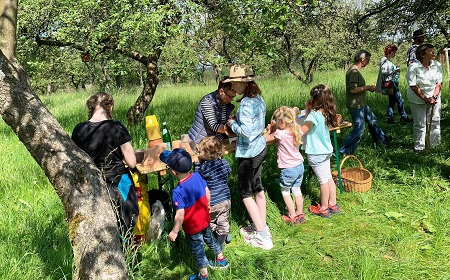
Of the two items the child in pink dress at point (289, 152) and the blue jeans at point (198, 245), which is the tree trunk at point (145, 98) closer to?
the child in pink dress at point (289, 152)

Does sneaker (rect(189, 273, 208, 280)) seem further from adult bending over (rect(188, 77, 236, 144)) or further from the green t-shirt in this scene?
the green t-shirt

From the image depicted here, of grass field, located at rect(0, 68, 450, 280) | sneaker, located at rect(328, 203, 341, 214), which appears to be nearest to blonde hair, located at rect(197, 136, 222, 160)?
grass field, located at rect(0, 68, 450, 280)

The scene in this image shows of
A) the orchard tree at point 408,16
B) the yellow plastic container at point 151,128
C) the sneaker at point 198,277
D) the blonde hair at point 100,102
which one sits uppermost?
the orchard tree at point 408,16

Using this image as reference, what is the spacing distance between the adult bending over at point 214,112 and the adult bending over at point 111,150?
855mm

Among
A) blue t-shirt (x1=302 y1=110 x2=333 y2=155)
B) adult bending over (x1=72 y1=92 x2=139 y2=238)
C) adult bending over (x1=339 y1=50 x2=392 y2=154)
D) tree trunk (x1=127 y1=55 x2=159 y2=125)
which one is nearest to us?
adult bending over (x1=72 y1=92 x2=139 y2=238)

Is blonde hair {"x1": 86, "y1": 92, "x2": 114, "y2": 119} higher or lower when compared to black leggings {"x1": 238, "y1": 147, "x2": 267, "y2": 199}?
higher

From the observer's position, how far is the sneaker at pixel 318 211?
414 centimetres

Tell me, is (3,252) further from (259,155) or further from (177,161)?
(259,155)

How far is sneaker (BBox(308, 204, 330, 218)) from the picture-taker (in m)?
4.14

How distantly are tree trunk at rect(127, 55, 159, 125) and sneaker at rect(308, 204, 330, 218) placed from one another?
16.7 ft

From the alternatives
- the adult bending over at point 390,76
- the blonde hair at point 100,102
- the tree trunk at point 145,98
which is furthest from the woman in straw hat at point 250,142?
the tree trunk at point 145,98

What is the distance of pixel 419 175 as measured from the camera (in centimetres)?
483

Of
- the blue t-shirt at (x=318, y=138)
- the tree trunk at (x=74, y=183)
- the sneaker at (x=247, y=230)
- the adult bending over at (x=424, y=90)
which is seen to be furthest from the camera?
the adult bending over at (x=424, y=90)

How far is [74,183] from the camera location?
6.45ft
